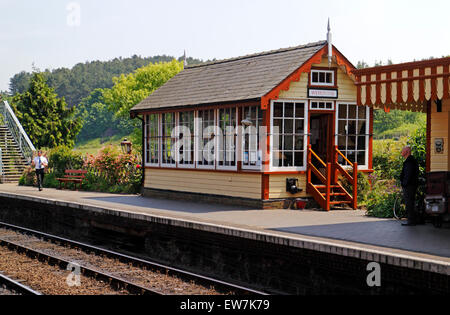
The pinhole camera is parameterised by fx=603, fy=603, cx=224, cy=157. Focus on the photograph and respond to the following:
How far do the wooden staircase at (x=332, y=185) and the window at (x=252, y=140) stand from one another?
143 centimetres

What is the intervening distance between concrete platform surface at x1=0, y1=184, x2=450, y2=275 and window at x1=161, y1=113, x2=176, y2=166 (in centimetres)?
227

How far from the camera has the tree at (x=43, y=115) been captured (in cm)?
4362

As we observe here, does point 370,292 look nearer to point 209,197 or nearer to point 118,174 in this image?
point 209,197

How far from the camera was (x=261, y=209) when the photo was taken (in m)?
15.8

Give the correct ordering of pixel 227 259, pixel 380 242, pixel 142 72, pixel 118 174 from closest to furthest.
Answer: pixel 380 242 < pixel 227 259 < pixel 118 174 < pixel 142 72

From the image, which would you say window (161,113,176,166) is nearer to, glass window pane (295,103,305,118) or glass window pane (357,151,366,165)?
glass window pane (295,103,305,118)

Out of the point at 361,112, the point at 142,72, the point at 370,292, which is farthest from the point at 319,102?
the point at 142,72

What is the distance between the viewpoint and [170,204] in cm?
1773

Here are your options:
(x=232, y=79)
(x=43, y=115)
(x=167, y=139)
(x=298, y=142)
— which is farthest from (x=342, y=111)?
(x=43, y=115)

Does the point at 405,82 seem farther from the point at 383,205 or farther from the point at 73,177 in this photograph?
the point at 73,177

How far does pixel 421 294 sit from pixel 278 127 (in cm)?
833

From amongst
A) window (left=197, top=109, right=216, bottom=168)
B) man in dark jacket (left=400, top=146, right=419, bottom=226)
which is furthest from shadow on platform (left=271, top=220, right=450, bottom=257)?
window (left=197, top=109, right=216, bottom=168)

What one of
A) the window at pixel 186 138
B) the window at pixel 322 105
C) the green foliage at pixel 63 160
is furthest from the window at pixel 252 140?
the green foliage at pixel 63 160

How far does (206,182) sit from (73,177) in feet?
34.2
